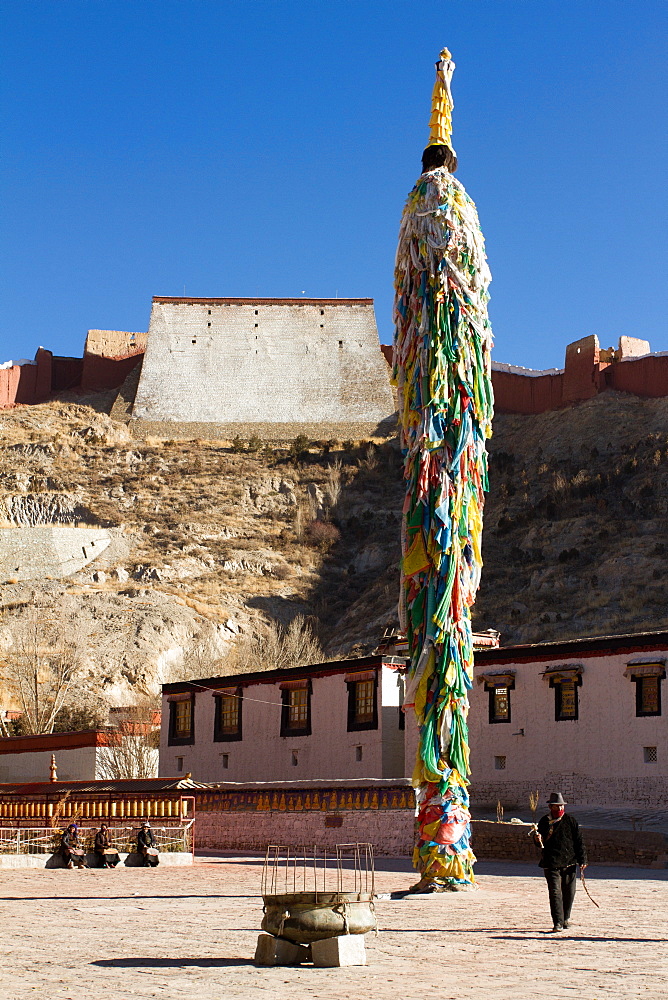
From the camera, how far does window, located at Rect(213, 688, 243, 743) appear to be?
3516 centimetres

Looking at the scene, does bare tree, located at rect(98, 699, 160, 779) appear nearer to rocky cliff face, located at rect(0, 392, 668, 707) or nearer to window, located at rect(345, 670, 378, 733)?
window, located at rect(345, 670, 378, 733)

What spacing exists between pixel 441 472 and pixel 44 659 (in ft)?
129

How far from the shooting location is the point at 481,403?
18.3m

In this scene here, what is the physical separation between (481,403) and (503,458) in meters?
59.1

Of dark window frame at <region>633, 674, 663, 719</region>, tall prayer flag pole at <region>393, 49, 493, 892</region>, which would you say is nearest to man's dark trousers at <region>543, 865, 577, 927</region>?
tall prayer flag pole at <region>393, 49, 493, 892</region>

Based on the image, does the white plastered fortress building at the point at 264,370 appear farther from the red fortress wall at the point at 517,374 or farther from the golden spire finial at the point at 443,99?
the golden spire finial at the point at 443,99

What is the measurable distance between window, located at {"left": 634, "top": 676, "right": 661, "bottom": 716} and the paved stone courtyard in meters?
9.47

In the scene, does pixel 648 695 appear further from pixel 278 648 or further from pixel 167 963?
pixel 278 648

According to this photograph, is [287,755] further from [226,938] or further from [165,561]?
[165,561]

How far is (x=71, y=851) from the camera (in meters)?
22.3

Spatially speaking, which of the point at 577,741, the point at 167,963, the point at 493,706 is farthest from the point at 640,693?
the point at 167,963

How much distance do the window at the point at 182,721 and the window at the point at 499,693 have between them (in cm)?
979

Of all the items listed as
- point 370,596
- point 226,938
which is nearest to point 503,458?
point 370,596

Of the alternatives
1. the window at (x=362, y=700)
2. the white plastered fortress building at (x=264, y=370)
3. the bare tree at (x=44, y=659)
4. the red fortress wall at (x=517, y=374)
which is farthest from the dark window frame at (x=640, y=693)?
the white plastered fortress building at (x=264, y=370)
